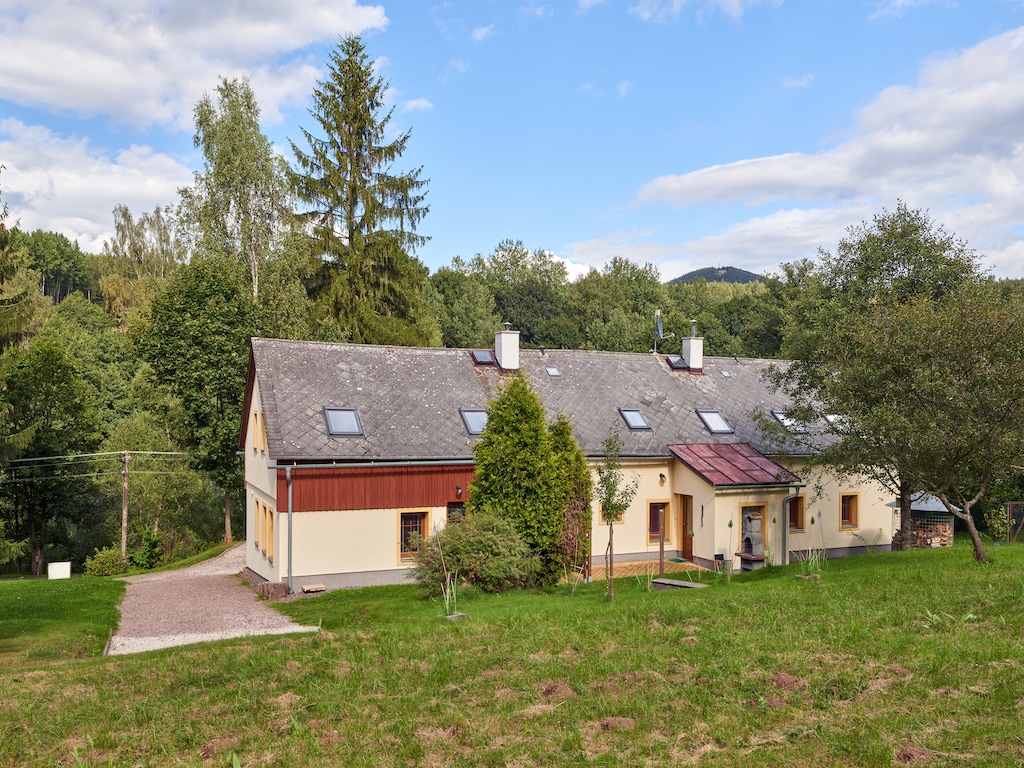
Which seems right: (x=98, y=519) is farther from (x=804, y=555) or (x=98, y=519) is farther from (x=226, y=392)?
(x=804, y=555)

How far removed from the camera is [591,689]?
9391mm

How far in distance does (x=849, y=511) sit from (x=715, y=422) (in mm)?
5298

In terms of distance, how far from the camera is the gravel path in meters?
16.2

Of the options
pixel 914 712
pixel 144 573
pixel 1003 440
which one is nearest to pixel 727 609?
pixel 914 712

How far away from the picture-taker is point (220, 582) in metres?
24.2

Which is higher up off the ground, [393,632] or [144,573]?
[393,632]

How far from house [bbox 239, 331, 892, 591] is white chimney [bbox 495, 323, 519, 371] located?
0.05 metres

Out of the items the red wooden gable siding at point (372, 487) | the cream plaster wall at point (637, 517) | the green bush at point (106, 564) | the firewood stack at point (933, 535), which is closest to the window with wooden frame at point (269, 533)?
the red wooden gable siding at point (372, 487)

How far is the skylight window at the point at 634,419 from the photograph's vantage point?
82.2 ft

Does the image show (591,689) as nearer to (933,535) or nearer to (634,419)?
(634,419)

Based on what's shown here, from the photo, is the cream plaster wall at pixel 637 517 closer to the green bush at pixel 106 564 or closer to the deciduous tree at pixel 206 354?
the deciduous tree at pixel 206 354

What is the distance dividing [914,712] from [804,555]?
1714cm

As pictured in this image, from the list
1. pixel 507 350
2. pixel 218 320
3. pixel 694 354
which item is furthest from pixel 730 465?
pixel 218 320

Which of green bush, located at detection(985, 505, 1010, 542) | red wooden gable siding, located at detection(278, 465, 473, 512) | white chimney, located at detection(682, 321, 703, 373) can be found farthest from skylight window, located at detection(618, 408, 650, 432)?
green bush, located at detection(985, 505, 1010, 542)
